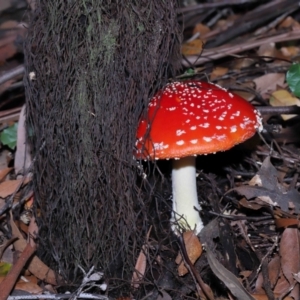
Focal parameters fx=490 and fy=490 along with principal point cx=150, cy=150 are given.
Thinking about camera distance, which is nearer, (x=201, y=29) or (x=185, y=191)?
(x=185, y=191)

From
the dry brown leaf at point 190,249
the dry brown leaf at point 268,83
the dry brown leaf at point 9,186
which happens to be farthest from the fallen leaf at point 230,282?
the dry brown leaf at point 268,83

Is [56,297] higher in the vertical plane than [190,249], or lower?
higher

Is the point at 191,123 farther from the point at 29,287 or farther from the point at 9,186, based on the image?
the point at 9,186

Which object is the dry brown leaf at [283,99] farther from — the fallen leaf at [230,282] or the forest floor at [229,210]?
the fallen leaf at [230,282]

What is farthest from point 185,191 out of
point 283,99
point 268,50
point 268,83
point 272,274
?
point 268,50

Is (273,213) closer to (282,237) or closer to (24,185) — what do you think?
(282,237)
